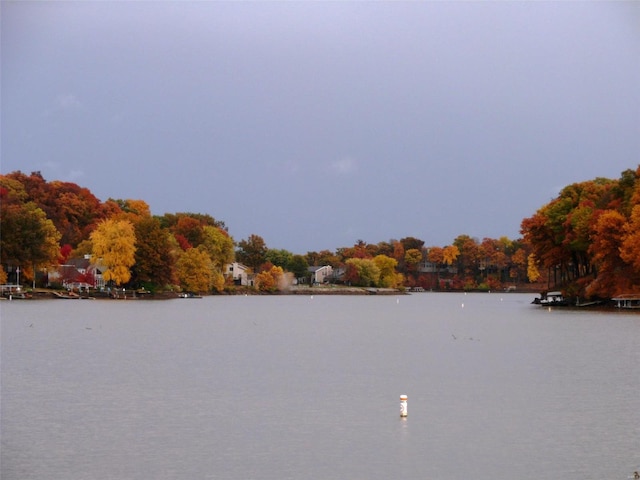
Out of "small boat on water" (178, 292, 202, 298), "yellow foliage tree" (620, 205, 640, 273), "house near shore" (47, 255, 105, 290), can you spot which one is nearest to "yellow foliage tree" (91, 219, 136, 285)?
"house near shore" (47, 255, 105, 290)

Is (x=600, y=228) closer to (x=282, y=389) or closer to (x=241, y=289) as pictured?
(x=282, y=389)

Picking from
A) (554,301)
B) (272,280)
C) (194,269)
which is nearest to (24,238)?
(194,269)

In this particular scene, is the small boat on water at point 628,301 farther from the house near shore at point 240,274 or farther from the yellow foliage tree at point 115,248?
the house near shore at point 240,274

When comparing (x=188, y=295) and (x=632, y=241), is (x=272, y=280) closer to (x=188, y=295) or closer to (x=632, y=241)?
(x=188, y=295)

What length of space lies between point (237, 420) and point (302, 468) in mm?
5902

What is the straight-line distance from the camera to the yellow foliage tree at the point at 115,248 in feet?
384

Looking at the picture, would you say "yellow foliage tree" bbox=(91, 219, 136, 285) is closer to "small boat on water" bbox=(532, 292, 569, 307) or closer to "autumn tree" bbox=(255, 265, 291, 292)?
"small boat on water" bbox=(532, 292, 569, 307)

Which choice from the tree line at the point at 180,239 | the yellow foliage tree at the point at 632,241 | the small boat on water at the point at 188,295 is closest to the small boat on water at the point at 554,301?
the tree line at the point at 180,239

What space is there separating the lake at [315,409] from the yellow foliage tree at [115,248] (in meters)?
63.9

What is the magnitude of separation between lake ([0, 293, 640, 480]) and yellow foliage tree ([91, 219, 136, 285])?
210ft

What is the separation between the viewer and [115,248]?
11712 cm

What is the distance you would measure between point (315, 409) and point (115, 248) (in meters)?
→ 94.4

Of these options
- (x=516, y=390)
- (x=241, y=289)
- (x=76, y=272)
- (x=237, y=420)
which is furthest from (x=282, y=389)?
(x=241, y=289)

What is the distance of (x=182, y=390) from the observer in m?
30.9
